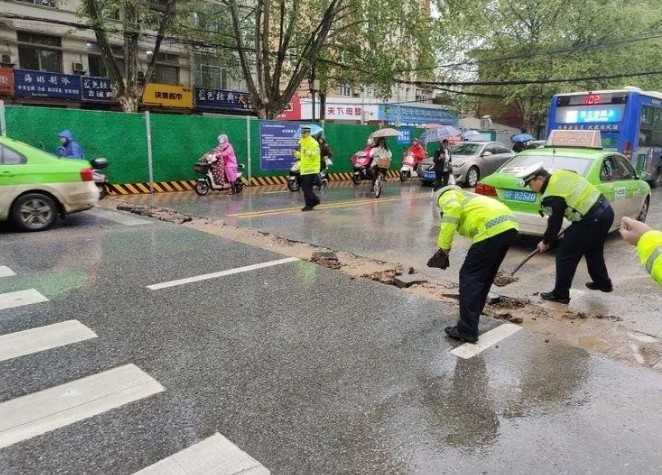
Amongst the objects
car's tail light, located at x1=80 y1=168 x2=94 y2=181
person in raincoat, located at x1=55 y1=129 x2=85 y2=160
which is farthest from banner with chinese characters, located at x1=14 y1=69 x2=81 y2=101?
car's tail light, located at x1=80 y1=168 x2=94 y2=181

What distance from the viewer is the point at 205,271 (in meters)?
6.16

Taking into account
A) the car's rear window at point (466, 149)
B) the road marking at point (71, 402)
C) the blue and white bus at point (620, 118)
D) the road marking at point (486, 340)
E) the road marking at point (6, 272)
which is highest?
the blue and white bus at point (620, 118)

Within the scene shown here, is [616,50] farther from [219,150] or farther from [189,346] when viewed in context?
[189,346]

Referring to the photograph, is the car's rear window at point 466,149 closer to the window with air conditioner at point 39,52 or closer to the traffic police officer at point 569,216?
the traffic police officer at point 569,216

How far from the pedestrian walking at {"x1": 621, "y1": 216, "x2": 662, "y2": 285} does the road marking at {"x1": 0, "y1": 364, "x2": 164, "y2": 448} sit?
9.33ft

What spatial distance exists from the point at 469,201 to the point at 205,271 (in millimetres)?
3221

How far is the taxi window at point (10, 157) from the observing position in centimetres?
759

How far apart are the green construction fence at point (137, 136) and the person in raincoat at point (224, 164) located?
3.44ft

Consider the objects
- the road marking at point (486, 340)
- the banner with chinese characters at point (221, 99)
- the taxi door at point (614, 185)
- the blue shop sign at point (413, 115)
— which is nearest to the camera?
the road marking at point (486, 340)

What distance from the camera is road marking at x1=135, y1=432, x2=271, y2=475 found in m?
2.59

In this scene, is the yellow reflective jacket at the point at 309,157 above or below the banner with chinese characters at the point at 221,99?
below

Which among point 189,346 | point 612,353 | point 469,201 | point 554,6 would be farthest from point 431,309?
point 554,6

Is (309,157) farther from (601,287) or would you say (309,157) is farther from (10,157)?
(601,287)

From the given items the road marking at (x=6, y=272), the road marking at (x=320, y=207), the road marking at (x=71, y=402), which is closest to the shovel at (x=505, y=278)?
the road marking at (x=71, y=402)
